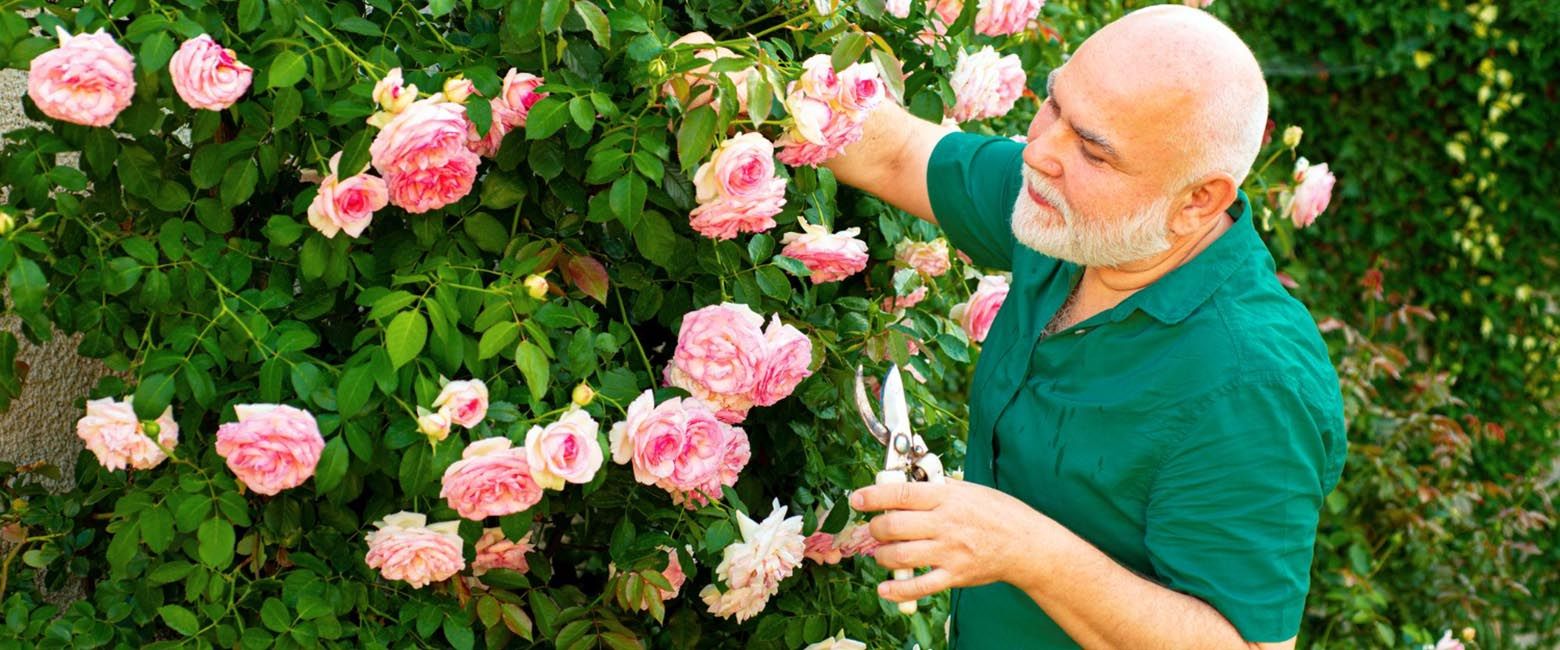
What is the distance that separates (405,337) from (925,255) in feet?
2.75

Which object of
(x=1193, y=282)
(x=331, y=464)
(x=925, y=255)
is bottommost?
(x=925, y=255)

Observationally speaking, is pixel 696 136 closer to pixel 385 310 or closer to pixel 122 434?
pixel 385 310

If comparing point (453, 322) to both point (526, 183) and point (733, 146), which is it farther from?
point (733, 146)

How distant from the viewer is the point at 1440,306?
4980 mm

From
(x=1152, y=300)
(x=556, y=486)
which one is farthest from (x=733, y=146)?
(x=1152, y=300)

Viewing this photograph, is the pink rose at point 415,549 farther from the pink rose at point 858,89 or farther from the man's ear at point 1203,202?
the man's ear at point 1203,202

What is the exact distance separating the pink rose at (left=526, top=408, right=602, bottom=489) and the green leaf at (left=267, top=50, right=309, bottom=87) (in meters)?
0.45

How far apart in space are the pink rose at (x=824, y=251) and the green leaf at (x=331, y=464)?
0.59m

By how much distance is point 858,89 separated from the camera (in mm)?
1827

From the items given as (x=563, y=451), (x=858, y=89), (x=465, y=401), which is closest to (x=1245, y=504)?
(x=858, y=89)

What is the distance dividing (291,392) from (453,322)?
220 mm

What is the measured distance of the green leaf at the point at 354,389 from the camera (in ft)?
5.47

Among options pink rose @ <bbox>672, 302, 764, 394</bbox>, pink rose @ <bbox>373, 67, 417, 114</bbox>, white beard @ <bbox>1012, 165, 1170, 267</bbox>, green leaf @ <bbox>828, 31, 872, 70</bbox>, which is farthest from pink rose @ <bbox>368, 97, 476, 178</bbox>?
white beard @ <bbox>1012, 165, 1170, 267</bbox>

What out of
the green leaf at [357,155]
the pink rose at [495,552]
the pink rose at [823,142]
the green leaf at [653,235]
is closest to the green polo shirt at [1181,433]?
the pink rose at [823,142]
